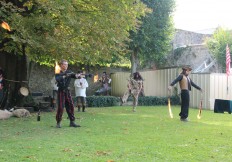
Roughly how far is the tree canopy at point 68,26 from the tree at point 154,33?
8.66m

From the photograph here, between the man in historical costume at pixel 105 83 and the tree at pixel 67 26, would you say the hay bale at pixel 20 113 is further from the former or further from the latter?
the man in historical costume at pixel 105 83

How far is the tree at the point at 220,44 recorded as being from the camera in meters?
31.3

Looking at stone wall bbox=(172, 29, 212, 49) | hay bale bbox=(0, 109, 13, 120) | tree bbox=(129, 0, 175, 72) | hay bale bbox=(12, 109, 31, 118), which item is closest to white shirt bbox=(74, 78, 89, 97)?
hay bale bbox=(12, 109, 31, 118)

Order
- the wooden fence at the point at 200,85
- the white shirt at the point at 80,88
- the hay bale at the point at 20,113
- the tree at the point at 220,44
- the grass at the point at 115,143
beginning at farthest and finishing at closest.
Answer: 1. the tree at the point at 220,44
2. the wooden fence at the point at 200,85
3. the white shirt at the point at 80,88
4. the hay bale at the point at 20,113
5. the grass at the point at 115,143

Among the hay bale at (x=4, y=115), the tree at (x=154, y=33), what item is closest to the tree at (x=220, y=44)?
the tree at (x=154, y=33)

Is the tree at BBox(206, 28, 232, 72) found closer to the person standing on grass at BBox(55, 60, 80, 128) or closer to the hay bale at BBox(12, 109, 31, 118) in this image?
the hay bale at BBox(12, 109, 31, 118)

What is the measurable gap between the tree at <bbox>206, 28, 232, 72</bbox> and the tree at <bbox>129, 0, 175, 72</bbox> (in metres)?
5.96

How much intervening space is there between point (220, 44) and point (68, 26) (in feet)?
67.7

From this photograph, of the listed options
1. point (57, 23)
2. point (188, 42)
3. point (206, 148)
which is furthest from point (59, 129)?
point (188, 42)

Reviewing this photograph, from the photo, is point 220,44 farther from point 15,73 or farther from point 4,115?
point 4,115

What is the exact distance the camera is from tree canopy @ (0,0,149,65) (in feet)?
45.6

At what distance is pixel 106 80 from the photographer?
29.0m

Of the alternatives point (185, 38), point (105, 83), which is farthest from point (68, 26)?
point (185, 38)

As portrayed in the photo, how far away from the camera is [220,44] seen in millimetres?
32094
